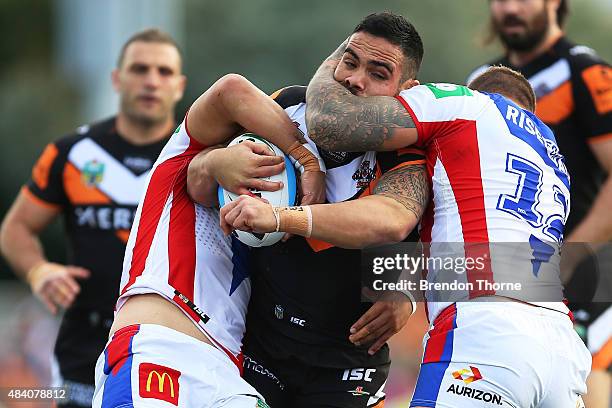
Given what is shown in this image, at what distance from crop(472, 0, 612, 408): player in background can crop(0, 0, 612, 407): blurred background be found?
10470 millimetres

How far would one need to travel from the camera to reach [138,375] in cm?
439

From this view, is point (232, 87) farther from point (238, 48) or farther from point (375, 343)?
point (238, 48)

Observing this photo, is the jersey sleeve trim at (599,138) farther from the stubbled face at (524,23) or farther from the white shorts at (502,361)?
the white shorts at (502,361)

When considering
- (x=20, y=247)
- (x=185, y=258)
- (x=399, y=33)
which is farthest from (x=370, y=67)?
(x=20, y=247)

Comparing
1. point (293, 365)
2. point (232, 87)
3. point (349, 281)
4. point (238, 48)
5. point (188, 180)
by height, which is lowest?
point (238, 48)

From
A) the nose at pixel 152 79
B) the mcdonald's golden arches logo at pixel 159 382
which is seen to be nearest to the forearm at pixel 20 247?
the nose at pixel 152 79

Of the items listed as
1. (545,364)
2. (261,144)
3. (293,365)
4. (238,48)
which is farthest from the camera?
(238,48)

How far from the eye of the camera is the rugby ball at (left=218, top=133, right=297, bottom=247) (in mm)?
4473

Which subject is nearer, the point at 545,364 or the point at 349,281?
the point at 545,364

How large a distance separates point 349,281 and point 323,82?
0.91 metres

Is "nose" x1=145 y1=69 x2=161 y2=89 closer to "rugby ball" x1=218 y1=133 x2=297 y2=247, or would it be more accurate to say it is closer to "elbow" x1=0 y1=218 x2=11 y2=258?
"elbow" x1=0 y1=218 x2=11 y2=258

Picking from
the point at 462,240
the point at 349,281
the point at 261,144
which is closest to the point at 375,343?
the point at 349,281

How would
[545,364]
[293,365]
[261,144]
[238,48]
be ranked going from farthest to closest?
[238,48] < [293,365] < [261,144] < [545,364]

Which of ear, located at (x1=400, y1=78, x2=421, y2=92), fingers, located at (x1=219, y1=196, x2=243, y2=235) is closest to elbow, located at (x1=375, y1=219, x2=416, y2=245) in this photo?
fingers, located at (x1=219, y1=196, x2=243, y2=235)
